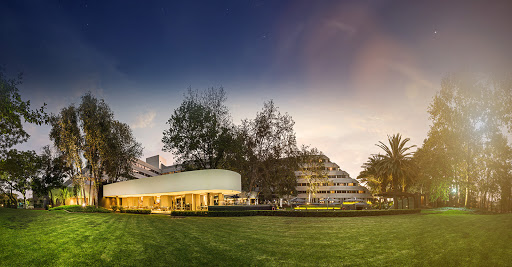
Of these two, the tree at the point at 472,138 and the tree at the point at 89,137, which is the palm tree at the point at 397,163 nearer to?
the tree at the point at 472,138

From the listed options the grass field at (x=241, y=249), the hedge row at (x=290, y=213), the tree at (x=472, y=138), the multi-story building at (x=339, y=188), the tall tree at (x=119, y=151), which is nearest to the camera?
the grass field at (x=241, y=249)

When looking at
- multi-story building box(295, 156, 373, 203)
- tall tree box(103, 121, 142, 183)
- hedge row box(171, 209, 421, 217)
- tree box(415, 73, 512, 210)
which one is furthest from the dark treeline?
multi-story building box(295, 156, 373, 203)

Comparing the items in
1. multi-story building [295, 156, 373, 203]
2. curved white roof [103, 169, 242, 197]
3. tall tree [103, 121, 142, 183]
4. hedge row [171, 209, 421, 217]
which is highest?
tall tree [103, 121, 142, 183]

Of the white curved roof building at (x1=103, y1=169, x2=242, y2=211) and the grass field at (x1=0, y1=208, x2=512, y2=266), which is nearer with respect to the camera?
the grass field at (x1=0, y1=208, x2=512, y2=266)

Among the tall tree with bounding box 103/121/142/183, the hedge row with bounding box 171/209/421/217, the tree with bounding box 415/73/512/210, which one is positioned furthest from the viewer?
the tall tree with bounding box 103/121/142/183

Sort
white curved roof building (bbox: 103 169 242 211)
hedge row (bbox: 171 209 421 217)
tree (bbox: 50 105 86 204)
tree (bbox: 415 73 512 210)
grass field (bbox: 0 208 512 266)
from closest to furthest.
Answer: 1. grass field (bbox: 0 208 512 266)
2. hedge row (bbox: 171 209 421 217)
3. white curved roof building (bbox: 103 169 242 211)
4. tree (bbox: 415 73 512 210)
5. tree (bbox: 50 105 86 204)

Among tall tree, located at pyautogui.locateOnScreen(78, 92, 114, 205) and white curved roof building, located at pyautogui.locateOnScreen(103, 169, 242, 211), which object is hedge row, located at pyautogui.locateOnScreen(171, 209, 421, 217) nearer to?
white curved roof building, located at pyautogui.locateOnScreen(103, 169, 242, 211)

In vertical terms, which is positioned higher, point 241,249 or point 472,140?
point 472,140

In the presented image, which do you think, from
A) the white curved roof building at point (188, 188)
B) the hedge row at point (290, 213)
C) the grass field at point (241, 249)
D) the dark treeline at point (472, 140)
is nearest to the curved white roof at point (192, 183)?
the white curved roof building at point (188, 188)

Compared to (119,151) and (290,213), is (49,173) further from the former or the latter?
(290,213)

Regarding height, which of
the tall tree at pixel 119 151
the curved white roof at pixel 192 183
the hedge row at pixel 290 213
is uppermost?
the tall tree at pixel 119 151

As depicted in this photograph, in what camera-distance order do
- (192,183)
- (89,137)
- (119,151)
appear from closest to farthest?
(192,183) → (89,137) → (119,151)

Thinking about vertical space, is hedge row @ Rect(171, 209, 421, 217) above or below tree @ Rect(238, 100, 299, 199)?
below

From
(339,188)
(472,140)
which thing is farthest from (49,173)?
(339,188)
